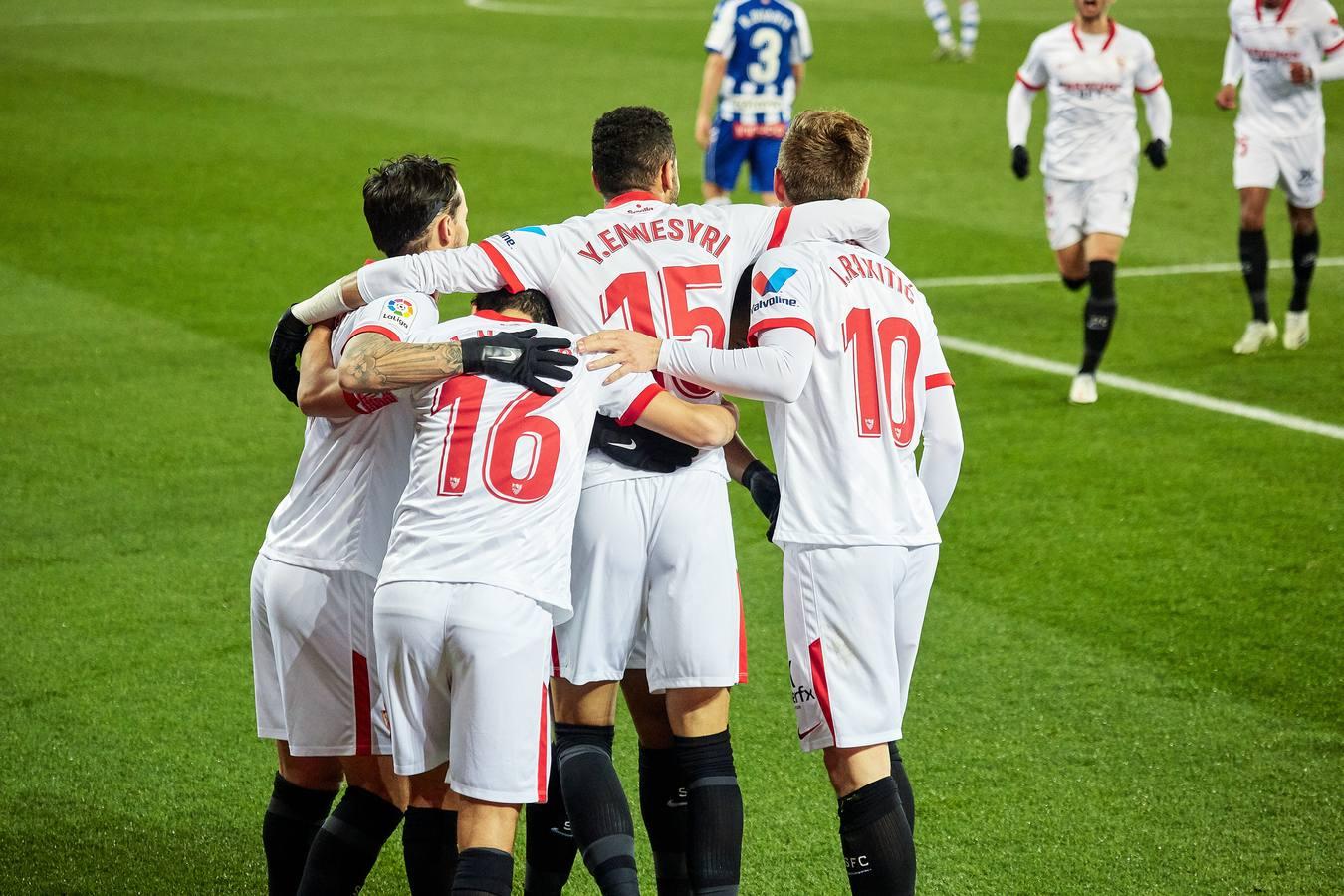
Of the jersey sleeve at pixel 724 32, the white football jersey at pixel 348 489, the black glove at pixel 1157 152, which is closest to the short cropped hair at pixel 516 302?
the white football jersey at pixel 348 489

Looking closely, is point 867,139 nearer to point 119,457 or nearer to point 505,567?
point 505,567

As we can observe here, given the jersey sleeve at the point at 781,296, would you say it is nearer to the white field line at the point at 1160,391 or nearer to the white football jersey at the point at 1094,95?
the white field line at the point at 1160,391

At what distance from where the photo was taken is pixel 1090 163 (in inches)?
376

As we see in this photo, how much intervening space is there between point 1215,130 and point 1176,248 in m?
6.19

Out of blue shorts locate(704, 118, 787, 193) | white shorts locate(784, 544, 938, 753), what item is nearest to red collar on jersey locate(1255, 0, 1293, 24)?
blue shorts locate(704, 118, 787, 193)

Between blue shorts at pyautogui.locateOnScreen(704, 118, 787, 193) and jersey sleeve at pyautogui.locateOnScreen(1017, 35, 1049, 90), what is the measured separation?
10.7 feet

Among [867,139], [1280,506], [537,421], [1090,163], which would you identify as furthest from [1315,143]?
[537,421]

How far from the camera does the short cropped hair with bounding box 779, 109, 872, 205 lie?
4094 mm

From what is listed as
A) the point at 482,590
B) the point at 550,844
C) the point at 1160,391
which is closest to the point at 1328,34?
the point at 1160,391

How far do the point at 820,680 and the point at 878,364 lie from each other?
81cm

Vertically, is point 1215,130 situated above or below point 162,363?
above

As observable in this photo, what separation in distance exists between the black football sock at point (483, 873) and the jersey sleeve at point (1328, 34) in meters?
9.01

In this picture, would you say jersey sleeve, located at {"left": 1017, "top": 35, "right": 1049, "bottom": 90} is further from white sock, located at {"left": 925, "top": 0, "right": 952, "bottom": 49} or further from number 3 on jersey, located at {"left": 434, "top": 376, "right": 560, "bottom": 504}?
white sock, located at {"left": 925, "top": 0, "right": 952, "bottom": 49}

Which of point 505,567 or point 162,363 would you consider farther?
point 162,363
